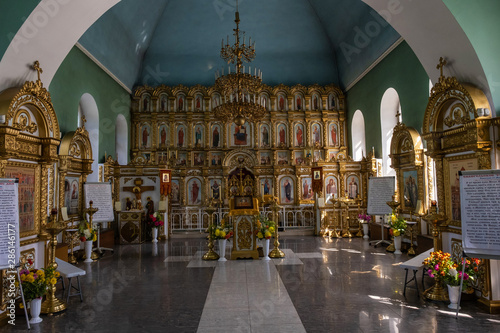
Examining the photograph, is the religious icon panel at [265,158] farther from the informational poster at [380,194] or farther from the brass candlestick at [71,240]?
the brass candlestick at [71,240]

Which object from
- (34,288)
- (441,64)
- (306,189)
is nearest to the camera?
(34,288)

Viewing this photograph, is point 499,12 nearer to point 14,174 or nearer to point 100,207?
point 14,174

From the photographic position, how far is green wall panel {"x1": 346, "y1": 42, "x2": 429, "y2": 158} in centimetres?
1016

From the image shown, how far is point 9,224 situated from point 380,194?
9.77m

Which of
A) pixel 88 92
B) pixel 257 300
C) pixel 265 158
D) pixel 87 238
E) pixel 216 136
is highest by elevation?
pixel 88 92

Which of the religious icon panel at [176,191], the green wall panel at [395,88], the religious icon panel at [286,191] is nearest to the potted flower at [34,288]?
the green wall panel at [395,88]

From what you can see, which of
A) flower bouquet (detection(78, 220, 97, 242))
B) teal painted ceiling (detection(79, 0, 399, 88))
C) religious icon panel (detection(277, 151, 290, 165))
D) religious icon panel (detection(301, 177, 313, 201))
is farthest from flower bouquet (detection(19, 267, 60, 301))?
religious icon panel (detection(277, 151, 290, 165))

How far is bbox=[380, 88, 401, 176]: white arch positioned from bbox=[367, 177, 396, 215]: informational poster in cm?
171

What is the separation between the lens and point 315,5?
604 inches

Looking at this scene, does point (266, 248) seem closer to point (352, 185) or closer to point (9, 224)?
point (9, 224)

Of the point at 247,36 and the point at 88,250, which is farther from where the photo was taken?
the point at 247,36

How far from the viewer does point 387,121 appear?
42.2 ft

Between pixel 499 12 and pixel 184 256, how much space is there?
27.2 feet

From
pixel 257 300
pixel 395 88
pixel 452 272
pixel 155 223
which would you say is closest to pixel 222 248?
pixel 257 300
